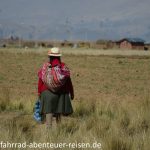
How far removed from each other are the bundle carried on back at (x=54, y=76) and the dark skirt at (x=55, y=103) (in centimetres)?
15

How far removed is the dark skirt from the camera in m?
8.81

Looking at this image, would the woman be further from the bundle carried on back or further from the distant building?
the distant building

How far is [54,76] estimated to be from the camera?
340 inches

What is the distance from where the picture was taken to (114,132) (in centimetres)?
765

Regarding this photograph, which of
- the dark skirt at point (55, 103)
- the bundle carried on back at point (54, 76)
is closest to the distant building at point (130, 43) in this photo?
the dark skirt at point (55, 103)

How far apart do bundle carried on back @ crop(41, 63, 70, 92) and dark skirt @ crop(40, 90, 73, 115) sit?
0.15 metres

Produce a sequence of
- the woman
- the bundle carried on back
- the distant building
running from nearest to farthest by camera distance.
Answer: the bundle carried on back → the woman → the distant building

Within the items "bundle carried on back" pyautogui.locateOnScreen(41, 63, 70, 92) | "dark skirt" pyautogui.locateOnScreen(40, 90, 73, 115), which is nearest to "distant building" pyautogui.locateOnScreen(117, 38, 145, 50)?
"dark skirt" pyautogui.locateOnScreen(40, 90, 73, 115)

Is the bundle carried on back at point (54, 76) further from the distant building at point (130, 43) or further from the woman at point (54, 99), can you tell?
the distant building at point (130, 43)

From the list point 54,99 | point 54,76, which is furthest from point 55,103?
point 54,76

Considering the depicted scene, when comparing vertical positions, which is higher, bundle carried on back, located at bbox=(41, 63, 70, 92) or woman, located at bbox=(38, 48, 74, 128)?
bundle carried on back, located at bbox=(41, 63, 70, 92)

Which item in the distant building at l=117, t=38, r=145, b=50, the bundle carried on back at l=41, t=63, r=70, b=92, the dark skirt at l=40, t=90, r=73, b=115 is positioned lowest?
the distant building at l=117, t=38, r=145, b=50

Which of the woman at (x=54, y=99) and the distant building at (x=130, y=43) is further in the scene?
the distant building at (x=130, y=43)

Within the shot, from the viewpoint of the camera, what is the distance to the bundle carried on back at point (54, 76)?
8.63 metres
